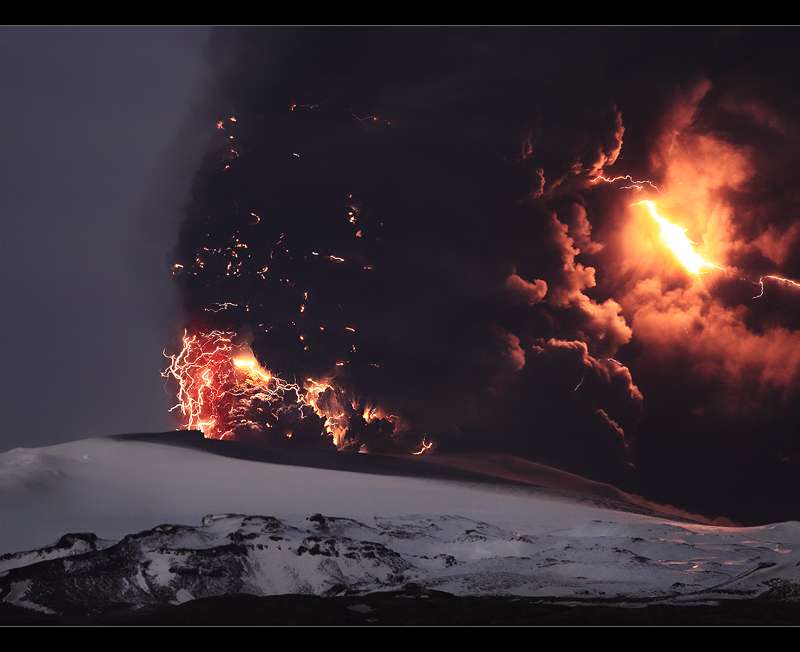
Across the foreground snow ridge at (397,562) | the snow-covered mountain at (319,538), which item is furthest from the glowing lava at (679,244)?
the foreground snow ridge at (397,562)

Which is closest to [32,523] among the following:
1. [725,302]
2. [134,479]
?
[134,479]

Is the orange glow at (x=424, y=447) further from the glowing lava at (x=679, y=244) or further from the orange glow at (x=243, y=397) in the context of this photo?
the glowing lava at (x=679, y=244)

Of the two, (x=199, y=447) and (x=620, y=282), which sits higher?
(x=620, y=282)

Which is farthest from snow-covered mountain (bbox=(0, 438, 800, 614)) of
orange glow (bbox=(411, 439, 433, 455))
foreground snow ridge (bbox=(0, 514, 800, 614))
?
orange glow (bbox=(411, 439, 433, 455))

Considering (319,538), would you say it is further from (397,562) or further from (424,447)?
(424,447)

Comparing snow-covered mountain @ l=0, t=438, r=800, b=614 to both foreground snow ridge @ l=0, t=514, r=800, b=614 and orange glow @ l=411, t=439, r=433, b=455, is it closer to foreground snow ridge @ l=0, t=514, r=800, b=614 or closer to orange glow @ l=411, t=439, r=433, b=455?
foreground snow ridge @ l=0, t=514, r=800, b=614
